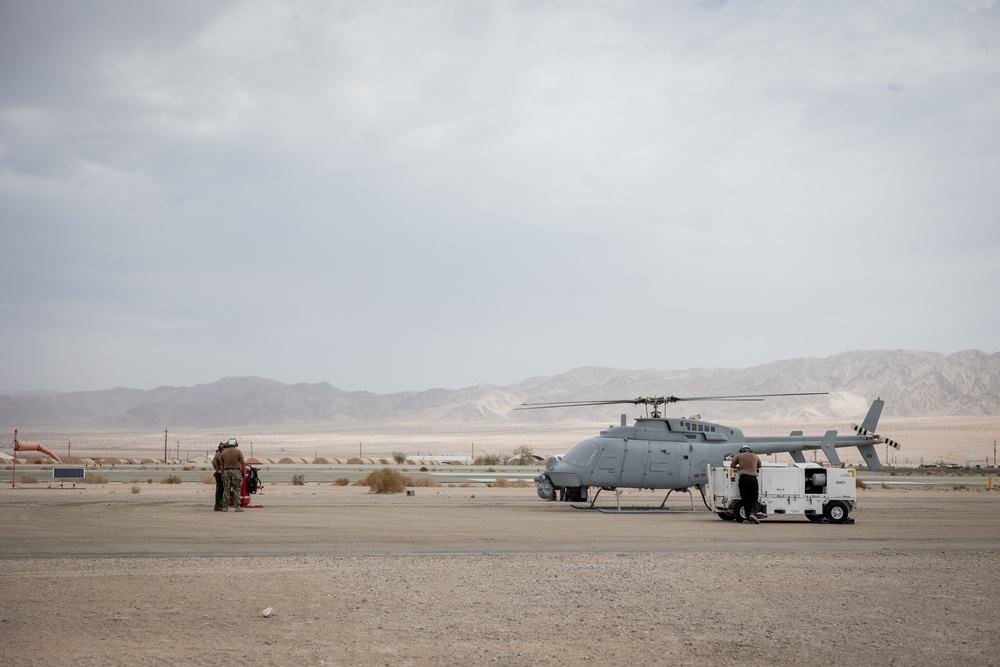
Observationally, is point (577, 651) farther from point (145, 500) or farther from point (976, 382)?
point (976, 382)

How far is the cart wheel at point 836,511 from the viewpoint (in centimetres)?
2316

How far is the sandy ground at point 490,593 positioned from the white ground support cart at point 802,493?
1.08 meters

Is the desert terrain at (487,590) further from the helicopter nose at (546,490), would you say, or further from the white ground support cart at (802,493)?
the helicopter nose at (546,490)

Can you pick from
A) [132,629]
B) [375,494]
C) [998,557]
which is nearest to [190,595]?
[132,629]

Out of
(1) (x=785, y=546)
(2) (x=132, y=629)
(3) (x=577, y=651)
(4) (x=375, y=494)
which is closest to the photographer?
(3) (x=577, y=651)

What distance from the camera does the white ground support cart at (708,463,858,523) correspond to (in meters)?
23.2

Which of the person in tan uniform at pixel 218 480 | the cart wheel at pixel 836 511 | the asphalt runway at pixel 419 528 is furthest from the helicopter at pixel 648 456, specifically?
the person in tan uniform at pixel 218 480

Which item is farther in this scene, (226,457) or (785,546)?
(226,457)

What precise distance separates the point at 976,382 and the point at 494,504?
176 metres

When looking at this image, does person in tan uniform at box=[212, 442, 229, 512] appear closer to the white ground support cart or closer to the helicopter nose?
the helicopter nose

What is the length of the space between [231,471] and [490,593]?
1576 cm

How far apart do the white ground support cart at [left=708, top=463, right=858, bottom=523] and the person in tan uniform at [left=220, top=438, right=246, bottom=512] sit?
1307cm

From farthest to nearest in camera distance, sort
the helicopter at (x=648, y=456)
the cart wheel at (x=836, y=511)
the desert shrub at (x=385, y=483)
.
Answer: the desert shrub at (x=385, y=483)
the helicopter at (x=648, y=456)
the cart wheel at (x=836, y=511)

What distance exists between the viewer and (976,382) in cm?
18050
